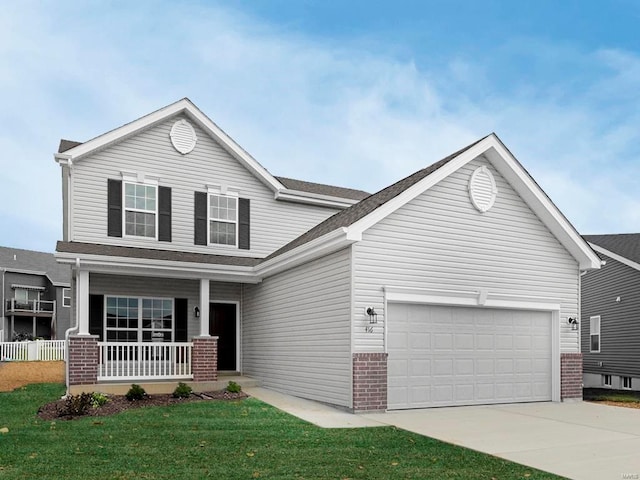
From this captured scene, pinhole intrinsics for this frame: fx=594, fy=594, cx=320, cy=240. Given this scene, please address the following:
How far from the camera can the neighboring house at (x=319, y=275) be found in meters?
12.6

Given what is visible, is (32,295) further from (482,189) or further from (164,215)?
(482,189)

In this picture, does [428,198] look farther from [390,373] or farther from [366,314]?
[390,373]

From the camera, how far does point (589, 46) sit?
1994 centimetres

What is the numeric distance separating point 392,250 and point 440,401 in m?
3.48

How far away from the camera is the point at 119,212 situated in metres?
16.6

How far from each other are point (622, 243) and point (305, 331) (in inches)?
677

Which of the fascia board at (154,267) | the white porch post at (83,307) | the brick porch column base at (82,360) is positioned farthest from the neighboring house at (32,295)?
the brick porch column base at (82,360)

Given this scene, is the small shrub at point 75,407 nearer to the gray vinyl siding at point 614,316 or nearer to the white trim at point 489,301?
the white trim at point 489,301

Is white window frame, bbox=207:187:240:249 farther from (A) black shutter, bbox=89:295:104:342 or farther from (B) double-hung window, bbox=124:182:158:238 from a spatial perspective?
(A) black shutter, bbox=89:295:104:342

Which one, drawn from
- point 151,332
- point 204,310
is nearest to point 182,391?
point 204,310

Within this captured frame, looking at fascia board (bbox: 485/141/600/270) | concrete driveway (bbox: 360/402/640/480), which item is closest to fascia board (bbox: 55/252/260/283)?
concrete driveway (bbox: 360/402/640/480)

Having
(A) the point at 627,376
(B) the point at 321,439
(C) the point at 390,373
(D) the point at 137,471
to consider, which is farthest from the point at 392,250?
(A) the point at 627,376

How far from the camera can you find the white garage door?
41.4 ft

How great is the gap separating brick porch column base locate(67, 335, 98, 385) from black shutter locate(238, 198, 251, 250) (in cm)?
549
